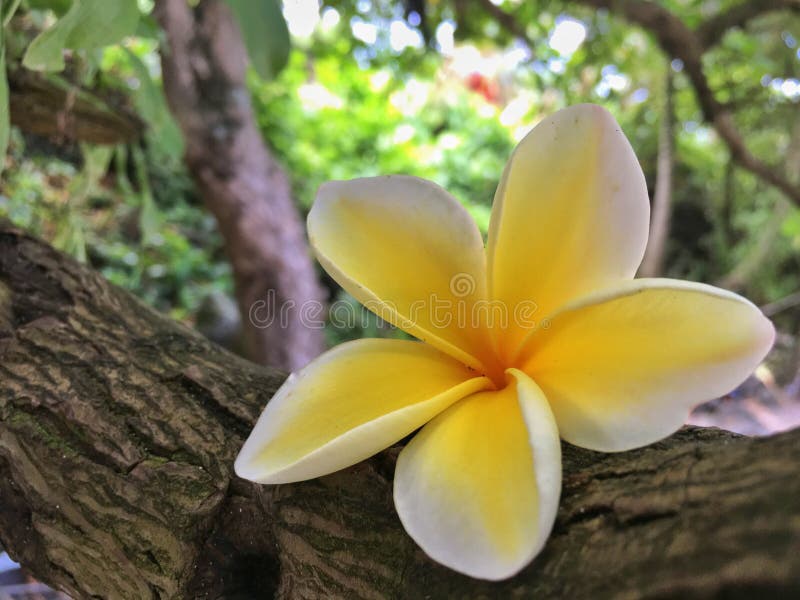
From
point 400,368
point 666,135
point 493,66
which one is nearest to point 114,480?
point 400,368

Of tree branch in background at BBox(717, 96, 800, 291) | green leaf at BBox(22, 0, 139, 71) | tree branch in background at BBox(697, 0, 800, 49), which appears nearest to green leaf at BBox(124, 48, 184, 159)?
green leaf at BBox(22, 0, 139, 71)

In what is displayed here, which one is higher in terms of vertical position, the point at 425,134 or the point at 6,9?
the point at 6,9

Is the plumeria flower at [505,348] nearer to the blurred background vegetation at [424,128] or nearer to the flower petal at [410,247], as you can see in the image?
the flower petal at [410,247]

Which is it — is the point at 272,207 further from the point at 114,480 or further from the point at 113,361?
the point at 114,480

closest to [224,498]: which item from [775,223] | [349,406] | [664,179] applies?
[349,406]

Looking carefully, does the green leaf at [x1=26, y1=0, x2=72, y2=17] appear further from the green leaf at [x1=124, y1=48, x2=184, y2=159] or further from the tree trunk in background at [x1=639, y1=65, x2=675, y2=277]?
the tree trunk in background at [x1=639, y1=65, x2=675, y2=277]

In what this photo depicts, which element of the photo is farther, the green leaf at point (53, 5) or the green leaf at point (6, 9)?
the green leaf at point (53, 5)

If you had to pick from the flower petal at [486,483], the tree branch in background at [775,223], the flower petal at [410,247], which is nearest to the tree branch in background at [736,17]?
the tree branch in background at [775,223]

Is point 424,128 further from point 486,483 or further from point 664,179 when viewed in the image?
point 486,483
